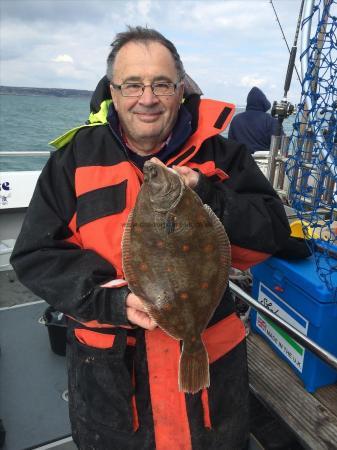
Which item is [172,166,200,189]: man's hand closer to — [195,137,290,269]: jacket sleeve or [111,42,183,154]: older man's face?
[195,137,290,269]: jacket sleeve

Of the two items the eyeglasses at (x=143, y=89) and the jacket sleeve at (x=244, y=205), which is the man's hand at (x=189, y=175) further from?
the eyeglasses at (x=143, y=89)

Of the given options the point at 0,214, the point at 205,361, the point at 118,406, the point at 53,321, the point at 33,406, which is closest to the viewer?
the point at 205,361

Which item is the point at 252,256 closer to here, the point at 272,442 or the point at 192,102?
the point at 192,102

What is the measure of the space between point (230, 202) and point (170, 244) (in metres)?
0.38

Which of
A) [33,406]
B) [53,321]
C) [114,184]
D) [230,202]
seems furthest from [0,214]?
[230,202]

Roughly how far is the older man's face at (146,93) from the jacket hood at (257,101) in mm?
5791

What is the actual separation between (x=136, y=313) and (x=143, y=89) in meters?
1.02

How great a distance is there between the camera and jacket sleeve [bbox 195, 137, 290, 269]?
1726 millimetres

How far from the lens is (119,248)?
70.6 inches

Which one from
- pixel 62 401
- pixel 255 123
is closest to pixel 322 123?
pixel 62 401

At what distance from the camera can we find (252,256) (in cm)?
188

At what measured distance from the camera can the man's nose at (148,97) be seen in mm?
1785

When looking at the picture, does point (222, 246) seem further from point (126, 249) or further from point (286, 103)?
point (286, 103)

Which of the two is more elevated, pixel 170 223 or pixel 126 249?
pixel 170 223
